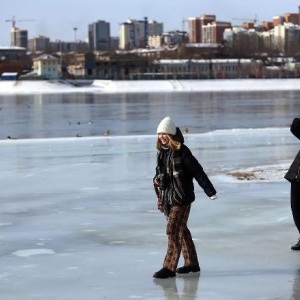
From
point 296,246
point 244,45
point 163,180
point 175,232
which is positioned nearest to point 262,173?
point 296,246

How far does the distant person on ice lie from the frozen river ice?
0.19 meters

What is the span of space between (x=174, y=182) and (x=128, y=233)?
Result: 1758 millimetres

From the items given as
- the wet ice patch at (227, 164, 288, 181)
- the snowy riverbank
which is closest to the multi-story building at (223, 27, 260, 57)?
the snowy riverbank

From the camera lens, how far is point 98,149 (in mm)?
15562

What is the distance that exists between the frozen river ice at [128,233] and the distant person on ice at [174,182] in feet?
0.63

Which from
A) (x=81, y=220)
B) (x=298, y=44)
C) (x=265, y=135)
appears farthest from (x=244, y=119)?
(x=298, y=44)

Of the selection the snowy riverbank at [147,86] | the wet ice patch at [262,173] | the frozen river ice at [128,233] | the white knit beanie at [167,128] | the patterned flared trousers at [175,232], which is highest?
the white knit beanie at [167,128]

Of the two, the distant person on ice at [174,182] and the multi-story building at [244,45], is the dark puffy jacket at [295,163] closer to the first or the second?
the distant person on ice at [174,182]

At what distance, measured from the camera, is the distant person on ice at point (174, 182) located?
5.46 m

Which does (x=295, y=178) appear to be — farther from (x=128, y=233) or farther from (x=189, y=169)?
(x=128, y=233)

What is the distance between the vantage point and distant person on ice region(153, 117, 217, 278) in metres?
5.46

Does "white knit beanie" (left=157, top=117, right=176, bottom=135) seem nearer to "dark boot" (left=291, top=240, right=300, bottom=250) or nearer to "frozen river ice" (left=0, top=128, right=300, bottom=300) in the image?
"frozen river ice" (left=0, top=128, right=300, bottom=300)

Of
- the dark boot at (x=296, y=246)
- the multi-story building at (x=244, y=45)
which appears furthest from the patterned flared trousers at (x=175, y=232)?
the multi-story building at (x=244, y=45)

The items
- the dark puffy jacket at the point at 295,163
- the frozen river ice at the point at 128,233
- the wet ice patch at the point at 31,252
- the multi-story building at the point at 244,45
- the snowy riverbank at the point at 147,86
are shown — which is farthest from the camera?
the multi-story building at the point at 244,45
